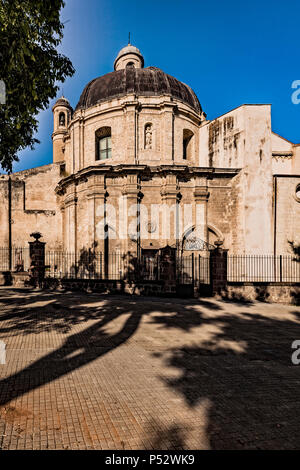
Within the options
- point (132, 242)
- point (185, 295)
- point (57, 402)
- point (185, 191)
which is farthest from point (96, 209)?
point (57, 402)

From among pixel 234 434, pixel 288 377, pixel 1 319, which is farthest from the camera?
pixel 1 319

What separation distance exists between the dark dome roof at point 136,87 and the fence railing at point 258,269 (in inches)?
464

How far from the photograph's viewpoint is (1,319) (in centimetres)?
702

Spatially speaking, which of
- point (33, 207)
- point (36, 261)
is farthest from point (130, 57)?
point (36, 261)

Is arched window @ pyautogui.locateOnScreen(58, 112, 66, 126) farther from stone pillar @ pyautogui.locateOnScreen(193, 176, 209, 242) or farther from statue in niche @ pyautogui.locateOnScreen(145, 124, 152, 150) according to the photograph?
stone pillar @ pyautogui.locateOnScreen(193, 176, 209, 242)

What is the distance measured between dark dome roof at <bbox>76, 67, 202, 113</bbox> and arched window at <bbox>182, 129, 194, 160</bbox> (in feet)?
6.62

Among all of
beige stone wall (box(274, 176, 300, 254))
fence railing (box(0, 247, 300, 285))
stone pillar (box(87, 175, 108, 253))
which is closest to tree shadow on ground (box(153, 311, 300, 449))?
fence railing (box(0, 247, 300, 285))

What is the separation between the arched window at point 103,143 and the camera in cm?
1922

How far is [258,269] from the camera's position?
1545 cm

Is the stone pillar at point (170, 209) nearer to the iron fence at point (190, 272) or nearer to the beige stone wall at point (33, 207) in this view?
the iron fence at point (190, 272)

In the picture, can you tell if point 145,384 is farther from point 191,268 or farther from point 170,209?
point 170,209

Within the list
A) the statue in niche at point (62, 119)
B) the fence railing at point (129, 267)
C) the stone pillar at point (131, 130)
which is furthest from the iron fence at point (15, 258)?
the statue in niche at point (62, 119)
